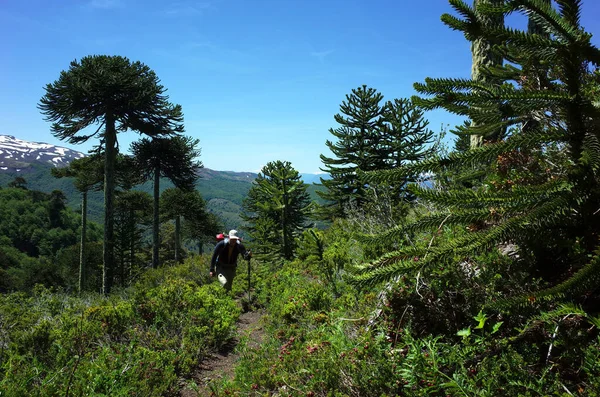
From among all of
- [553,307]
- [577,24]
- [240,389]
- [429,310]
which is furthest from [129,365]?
[577,24]

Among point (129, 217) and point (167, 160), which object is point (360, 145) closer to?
point (167, 160)

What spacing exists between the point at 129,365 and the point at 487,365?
3.73 meters

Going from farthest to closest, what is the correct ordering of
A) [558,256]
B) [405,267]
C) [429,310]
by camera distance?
[429,310]
[558,256]
[405,267]

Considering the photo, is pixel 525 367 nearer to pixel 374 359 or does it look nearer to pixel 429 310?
pixel 429 310

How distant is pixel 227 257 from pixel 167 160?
557 inches

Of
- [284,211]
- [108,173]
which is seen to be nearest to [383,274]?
[284,211]

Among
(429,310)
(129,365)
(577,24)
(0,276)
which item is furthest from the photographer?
(0,276)

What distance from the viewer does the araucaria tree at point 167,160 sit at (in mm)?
20328

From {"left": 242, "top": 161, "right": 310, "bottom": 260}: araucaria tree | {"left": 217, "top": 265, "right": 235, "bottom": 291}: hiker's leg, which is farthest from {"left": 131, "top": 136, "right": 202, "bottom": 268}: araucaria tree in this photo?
{"left": 217, "top": 265, "right": 235, "bottom": 291}: hiker's leg

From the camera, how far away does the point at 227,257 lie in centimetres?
856

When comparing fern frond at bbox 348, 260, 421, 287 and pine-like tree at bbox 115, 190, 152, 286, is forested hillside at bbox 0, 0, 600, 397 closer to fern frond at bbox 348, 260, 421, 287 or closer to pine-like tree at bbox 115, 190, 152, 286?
fern frond at bbox 348, 260, 421, 287

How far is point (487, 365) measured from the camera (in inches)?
78.4

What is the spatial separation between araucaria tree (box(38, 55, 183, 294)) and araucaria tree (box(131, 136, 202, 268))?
31.9 inches

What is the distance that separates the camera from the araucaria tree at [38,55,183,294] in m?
16.8
